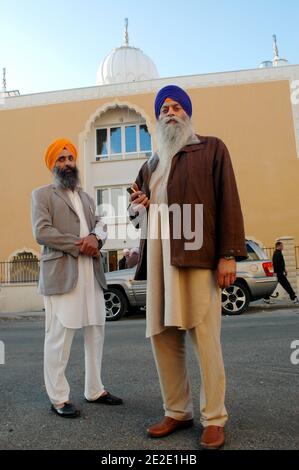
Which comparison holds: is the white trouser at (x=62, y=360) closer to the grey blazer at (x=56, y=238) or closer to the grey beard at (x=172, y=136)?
the grey blazer at (x=56, y=238)

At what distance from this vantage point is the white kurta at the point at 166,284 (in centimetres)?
273

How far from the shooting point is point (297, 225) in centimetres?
2116

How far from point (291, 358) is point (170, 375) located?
8.07 ft

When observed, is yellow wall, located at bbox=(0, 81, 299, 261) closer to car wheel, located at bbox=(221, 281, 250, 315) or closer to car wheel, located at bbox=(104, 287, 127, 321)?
→ car wheel, located at bbox=(221, 281, 250, 315)

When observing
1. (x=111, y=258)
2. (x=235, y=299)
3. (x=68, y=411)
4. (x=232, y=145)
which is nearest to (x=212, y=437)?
(x=68, y=411)

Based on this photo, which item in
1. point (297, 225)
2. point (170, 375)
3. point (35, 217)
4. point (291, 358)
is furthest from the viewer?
point (297, 225)

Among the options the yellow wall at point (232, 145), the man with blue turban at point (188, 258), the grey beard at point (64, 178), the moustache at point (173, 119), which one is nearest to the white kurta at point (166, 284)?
the man with blue turban at point (188, 258)

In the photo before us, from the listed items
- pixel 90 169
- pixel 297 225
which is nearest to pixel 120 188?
pixel 90 169

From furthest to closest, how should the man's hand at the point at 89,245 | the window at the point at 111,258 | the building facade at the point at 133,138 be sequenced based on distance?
the window at the point at 111,258
the building facade at the point at 133,138
the man's hand at the point at 89,245

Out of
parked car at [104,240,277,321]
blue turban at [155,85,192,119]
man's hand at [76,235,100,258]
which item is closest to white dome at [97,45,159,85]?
parked car at [104,240,277,321]

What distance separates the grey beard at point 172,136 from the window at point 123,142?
808 inches

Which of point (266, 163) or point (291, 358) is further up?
point (266, 163)

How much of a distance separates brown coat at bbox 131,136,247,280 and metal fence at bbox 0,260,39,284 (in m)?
18.6
